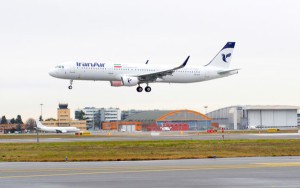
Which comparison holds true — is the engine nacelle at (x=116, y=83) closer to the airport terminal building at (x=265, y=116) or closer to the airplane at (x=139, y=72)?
the airplane at (x=139, y=72)

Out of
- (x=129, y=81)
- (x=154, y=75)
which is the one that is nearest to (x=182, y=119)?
(x=154, y=75)

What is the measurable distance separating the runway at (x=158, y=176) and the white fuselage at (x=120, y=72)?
4651 centimetres

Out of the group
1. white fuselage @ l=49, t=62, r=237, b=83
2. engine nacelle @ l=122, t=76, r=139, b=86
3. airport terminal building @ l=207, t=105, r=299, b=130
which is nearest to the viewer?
white fuselage @ l=49, t=62, r=237, b=83

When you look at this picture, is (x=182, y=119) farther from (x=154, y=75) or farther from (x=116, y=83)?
(x=154, y=75)

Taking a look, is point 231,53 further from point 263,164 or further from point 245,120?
point 245,120

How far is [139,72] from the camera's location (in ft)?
282

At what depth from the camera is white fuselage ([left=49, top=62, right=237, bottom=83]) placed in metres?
80.6

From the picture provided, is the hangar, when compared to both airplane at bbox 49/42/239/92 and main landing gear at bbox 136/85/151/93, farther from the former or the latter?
main landing gear at bbox 136/85/151/93

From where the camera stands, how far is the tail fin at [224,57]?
310 feet

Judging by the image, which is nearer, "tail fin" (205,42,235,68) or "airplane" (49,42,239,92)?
"airplane" (49,42,239,92)

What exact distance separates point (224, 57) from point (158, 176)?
69.4 meters

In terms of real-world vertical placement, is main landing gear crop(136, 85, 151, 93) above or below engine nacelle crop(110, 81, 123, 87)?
below

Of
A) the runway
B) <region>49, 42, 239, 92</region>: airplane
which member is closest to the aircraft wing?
<region>49, 42, 239, 92</region>: airplane

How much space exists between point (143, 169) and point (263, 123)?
153m
